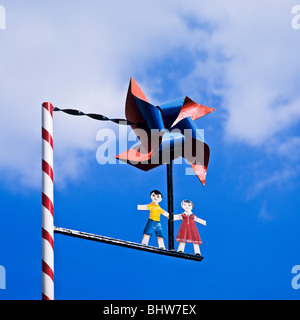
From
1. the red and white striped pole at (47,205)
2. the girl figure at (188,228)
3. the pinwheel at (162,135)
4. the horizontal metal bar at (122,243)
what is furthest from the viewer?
the pinwheel at (162,135)

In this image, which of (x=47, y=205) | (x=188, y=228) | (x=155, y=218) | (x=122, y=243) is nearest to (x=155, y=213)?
(x=155, y=218)

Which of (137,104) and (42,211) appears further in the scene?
(137,104)

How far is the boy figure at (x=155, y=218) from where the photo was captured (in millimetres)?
10789

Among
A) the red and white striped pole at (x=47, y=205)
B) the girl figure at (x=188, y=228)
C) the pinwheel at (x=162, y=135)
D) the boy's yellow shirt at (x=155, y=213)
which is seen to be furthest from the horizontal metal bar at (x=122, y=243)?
the pinwheel at (x=162, y=135)

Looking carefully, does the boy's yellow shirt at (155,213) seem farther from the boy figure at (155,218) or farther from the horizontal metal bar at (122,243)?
the horizontal metal bar at (122,243)

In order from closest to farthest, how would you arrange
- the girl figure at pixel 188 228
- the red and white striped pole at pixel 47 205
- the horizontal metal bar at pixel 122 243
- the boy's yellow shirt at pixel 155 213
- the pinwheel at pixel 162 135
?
the red and white striped pole at pixel 47 205 → the horizontal metal bar at pixel 122 243 → the girl figure at pixel 188 228 → the pinwheel at pixel 162 135 → the boy's yellow shirt at pixel 155 213

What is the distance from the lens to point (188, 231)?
10867 mm

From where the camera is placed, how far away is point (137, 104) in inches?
432

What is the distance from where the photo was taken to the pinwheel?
10.8 meters

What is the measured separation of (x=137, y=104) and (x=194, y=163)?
3.52 ft
